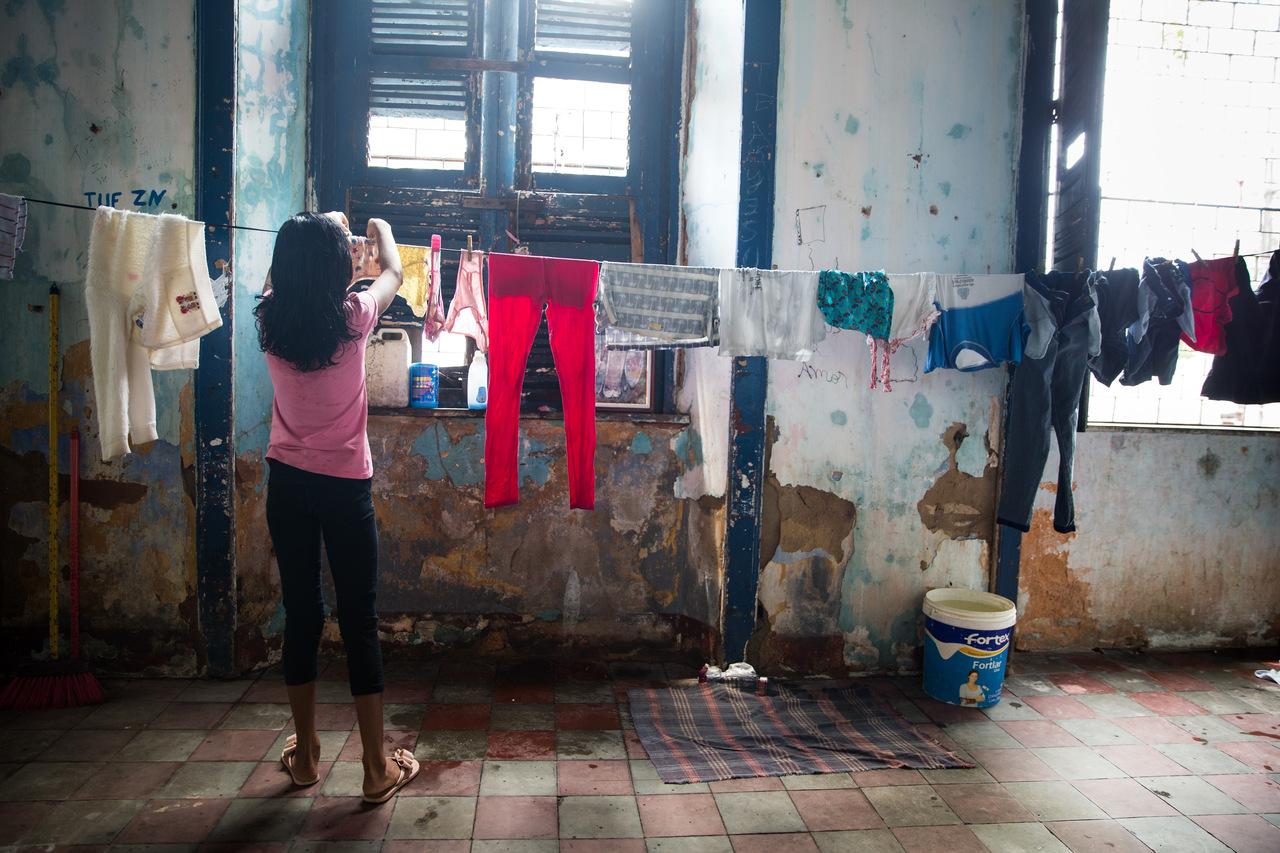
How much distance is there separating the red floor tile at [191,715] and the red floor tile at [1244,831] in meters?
4.03

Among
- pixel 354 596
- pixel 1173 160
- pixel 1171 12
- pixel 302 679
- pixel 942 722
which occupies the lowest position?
pixel 942 722

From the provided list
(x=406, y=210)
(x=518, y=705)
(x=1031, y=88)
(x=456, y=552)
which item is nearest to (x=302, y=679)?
(x=518, y=705)

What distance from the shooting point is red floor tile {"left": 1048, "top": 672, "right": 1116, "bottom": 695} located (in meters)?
4.00

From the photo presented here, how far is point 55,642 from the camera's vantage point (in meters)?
3.58

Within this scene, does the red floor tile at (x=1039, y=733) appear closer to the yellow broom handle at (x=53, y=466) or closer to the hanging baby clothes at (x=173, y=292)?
the hanging baby clothes at (x=173, y=292)

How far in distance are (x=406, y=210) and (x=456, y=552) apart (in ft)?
6.43

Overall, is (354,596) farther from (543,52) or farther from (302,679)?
(543,52)

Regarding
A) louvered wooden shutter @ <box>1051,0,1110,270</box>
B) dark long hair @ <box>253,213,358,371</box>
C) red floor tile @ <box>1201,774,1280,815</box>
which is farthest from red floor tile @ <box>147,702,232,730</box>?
louvered wooden shutter @ <box>1051,0,1110,270</box>

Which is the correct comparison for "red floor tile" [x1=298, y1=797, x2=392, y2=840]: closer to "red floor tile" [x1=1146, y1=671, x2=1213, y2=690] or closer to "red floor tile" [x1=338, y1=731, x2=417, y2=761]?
"red floor tile" [x1=338, y1=731, x2=417, y2=761]

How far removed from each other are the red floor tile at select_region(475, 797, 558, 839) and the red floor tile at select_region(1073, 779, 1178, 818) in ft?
6.93

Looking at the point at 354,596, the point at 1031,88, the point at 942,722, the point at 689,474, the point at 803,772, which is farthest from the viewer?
the point at 689,474

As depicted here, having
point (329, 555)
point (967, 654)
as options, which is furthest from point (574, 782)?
point (967, 654)

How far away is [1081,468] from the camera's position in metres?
4.46

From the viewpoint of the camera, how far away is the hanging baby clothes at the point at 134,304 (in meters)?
3.08
